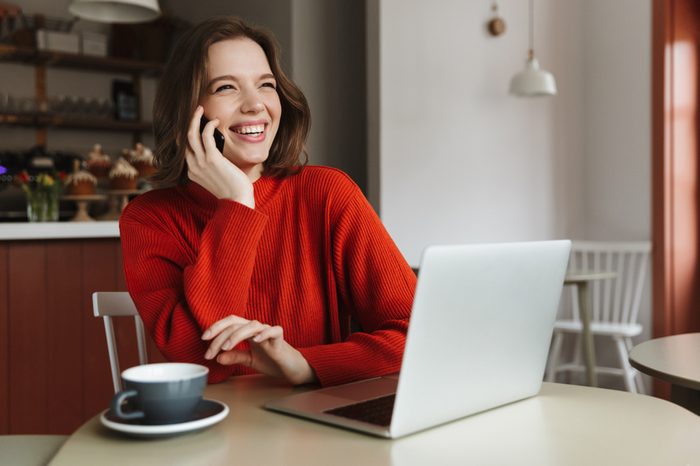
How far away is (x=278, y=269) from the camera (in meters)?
1.40

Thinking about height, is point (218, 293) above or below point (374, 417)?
above

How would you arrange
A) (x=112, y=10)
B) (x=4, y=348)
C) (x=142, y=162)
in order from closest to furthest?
1. (x=4, y=348)
2. (x=112, y=10)
3. (x=142, y=162)

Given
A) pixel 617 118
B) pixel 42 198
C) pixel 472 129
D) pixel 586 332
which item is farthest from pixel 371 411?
pixel 617 118

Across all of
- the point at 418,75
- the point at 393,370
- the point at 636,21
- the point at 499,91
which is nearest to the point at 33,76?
the point at 418,75

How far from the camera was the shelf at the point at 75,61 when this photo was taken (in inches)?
193

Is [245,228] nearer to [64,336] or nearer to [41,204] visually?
[64,336]

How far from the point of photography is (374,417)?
858mm

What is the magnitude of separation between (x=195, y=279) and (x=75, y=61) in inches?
177

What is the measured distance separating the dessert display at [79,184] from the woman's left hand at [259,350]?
242 cm

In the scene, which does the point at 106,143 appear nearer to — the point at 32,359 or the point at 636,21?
the point at 32,359

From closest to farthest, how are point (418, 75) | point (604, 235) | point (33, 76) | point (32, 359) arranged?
point (32, 359) < point (418, 75) < point (604, 235) < point (33, 76)

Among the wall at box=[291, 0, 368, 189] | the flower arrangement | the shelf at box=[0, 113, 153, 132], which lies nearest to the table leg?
the wall at box=[291, 0, 368, 189]

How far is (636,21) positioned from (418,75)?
4.62 feet

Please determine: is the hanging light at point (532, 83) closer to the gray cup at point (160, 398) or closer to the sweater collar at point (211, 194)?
the sweater collar at point (211, 194)
